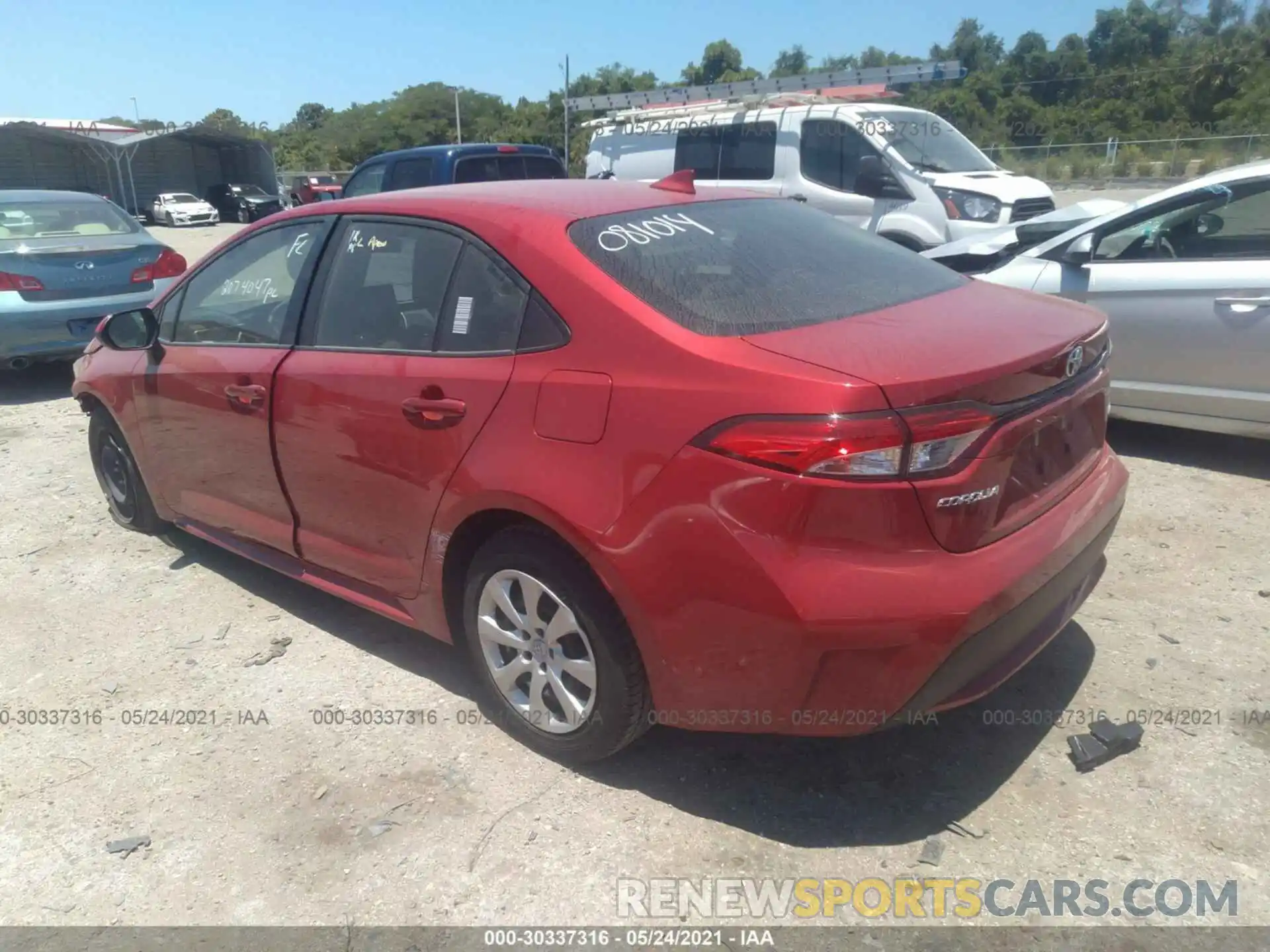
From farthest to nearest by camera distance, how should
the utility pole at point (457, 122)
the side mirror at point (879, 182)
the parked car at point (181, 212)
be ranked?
the utility pole at point (457, 122), the parked car at point (181, 212), the side mirror at point (879, 182)

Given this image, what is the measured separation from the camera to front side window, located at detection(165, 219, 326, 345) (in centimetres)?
359

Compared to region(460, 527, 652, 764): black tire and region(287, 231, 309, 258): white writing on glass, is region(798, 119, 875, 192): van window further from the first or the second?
region(460, 527, 652, 764): black tire

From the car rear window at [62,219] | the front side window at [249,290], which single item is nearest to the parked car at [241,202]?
the car rear window at [62,219]

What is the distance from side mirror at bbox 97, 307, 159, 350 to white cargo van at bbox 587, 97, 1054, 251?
518cm

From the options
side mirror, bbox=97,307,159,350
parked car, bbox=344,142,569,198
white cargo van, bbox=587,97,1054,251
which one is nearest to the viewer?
side mirror, bbox=97,307,159,350

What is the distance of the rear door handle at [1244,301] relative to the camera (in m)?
4.73

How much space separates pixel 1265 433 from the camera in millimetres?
4898

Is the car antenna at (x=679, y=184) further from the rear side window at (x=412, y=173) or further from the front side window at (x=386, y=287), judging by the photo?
the rear side window at (x=412, y=173)

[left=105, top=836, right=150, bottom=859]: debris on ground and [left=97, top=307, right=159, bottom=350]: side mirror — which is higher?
[left=97, top=307, right=159, bottom=350]: side mirror

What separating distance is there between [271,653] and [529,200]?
199cm

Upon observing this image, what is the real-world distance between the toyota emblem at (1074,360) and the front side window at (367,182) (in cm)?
894

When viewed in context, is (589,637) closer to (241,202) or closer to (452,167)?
(452,167)

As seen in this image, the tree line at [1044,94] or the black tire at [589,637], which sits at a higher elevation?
the tree line at [1044,94]

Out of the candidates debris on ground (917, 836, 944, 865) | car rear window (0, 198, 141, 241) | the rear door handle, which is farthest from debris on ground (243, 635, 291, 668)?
car rear window (0, 198, 141, 241)
